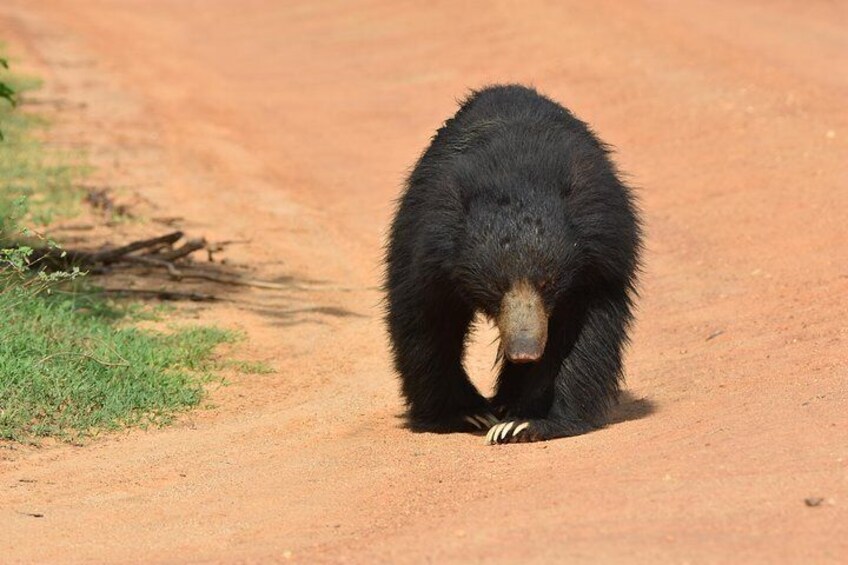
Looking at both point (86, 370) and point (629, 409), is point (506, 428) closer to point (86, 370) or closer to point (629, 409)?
point (629, 409)

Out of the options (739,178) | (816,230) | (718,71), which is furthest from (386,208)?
(718,71)

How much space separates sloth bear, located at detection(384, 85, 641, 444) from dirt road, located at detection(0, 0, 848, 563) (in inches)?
10.1

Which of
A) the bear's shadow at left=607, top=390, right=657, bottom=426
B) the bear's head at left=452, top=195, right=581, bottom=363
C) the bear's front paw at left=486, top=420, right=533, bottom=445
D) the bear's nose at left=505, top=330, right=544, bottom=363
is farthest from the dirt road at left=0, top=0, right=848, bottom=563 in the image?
the bear's head at left=452, top=195, right=581, bottom=363

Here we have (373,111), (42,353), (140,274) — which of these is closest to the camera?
(42,353)

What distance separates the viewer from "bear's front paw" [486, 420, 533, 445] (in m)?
5.85

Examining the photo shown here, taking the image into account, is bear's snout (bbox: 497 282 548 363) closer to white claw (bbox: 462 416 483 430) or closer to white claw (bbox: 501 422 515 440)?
white claw (bbox: 501 422 515 440)

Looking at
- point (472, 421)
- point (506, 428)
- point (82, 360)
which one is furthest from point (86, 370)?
point (506, 428)

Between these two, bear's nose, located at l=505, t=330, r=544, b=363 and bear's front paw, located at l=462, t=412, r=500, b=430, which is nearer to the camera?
bear's nose, located at l=505, t=330, r=544, b=363

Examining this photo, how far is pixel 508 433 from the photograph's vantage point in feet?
19.3

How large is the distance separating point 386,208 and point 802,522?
8.20m

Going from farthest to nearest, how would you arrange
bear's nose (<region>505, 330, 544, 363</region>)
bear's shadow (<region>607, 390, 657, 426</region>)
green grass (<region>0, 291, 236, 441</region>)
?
green grass (<region>0, 291, 236, 441</region>), bear's shadow (<region>607, 390, 657, 426</region>), bear's nose (<region>505, 330, 544, 363</region>)

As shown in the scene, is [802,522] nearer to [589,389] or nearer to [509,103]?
[589,389]

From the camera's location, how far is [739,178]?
1152 centimetres

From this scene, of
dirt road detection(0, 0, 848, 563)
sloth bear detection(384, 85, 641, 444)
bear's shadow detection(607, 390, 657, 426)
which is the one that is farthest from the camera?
bear's shadow detection(607, 390, 657, 426)
